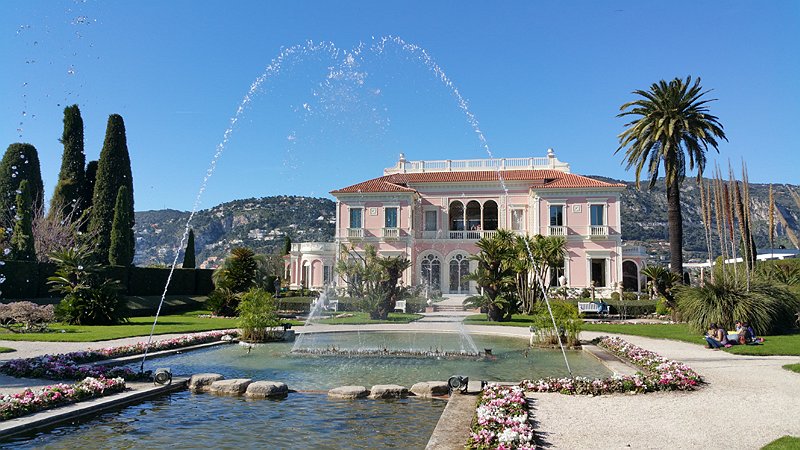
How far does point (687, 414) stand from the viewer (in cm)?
787

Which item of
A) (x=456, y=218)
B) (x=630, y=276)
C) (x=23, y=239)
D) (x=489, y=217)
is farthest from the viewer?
(x=630, y=276)

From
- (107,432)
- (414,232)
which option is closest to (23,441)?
(107,432)

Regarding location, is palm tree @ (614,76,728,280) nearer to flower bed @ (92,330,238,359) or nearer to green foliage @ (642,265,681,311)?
green foliage @ (642,265,681,311)


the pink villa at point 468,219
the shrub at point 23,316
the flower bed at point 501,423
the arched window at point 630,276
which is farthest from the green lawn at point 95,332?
the arched window at point 630,276

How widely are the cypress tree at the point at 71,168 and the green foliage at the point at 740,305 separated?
40.5 m

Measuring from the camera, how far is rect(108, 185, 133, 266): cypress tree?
36.5m

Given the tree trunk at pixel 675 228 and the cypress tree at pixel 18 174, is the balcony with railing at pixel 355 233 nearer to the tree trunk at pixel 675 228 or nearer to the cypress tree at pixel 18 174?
the cypress tree at pixel 18 174

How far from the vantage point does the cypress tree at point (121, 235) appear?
→ 36500mm

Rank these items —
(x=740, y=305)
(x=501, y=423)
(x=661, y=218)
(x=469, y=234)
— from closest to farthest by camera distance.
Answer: (x=501, y=423) → (x=740, y=305) → (x=469, y=234) → (x=661, y=218)

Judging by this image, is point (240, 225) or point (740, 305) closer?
point (740, 305)

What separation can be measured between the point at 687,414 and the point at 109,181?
40842 mm

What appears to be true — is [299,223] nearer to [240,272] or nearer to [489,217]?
[489,217]

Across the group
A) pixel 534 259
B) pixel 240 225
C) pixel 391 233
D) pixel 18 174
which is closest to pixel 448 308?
pixel 534 259

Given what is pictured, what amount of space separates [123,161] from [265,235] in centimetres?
6545
